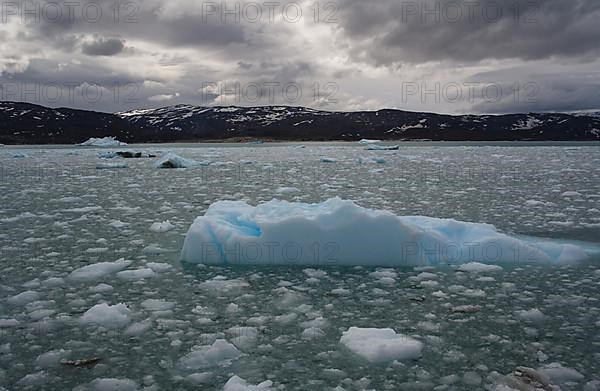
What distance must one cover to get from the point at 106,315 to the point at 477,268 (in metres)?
3.88

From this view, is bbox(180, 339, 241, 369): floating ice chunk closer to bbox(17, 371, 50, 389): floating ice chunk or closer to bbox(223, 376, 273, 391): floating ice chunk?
bbox(223, 376, 273, 391): floating ice chunk

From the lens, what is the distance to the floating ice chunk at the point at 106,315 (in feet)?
11.8

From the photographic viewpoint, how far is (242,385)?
2.63 metres

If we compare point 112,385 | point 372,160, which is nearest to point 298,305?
point 112,385

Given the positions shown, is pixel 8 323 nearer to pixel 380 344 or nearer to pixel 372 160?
pixel 380 344

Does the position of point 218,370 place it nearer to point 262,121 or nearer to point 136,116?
point 262,121

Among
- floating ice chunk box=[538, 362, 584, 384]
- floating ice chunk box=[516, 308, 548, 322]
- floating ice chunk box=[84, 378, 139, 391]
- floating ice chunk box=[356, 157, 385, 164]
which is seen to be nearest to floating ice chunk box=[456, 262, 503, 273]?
floating ice chunk box=[516, 308, 548, 322]

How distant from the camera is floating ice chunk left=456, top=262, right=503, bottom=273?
5.10 m

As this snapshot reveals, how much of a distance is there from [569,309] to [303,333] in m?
2.34

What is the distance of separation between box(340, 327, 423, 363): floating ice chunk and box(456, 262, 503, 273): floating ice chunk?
6.87ft

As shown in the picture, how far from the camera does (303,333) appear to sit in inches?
136

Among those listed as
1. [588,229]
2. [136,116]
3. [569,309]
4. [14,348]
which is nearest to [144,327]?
[14,348]

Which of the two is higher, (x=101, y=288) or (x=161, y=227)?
(x=161, y=227)

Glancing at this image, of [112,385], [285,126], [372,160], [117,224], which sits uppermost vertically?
[285,126]
